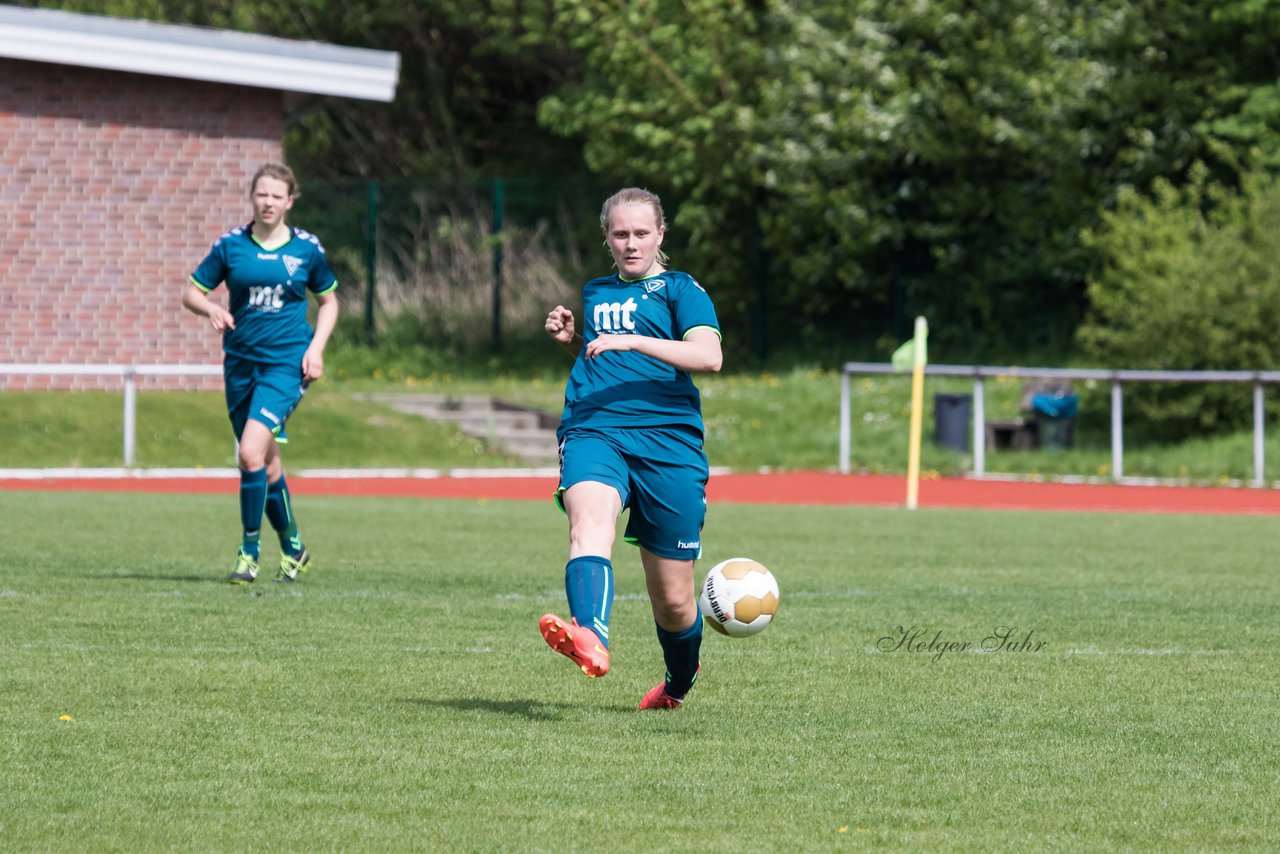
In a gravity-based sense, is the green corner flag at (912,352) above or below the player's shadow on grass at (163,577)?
above

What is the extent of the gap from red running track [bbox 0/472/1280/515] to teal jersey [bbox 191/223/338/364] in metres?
8.40

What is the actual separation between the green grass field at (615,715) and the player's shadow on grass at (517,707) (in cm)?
2

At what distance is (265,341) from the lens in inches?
412

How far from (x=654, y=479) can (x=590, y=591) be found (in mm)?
481

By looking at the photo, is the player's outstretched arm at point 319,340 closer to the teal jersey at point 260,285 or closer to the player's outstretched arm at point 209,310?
the teal jersey at point 260,285

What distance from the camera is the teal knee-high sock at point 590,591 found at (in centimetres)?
611

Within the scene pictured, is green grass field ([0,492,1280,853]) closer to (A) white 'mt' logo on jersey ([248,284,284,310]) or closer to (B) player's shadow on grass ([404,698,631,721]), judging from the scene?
(B) player's shadow on grass ([404,698,631,721])

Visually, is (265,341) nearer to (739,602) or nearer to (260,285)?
(260,285)

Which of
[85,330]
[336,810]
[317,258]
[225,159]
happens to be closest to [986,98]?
[225,159]

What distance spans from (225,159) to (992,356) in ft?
39.9

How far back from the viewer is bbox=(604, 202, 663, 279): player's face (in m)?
6.48

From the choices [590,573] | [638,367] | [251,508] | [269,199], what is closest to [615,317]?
[638,367]

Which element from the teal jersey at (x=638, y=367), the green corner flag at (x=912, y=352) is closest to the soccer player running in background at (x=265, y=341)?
the teal jersey at (x=638, y=367)

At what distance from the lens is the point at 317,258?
10.6 meters
